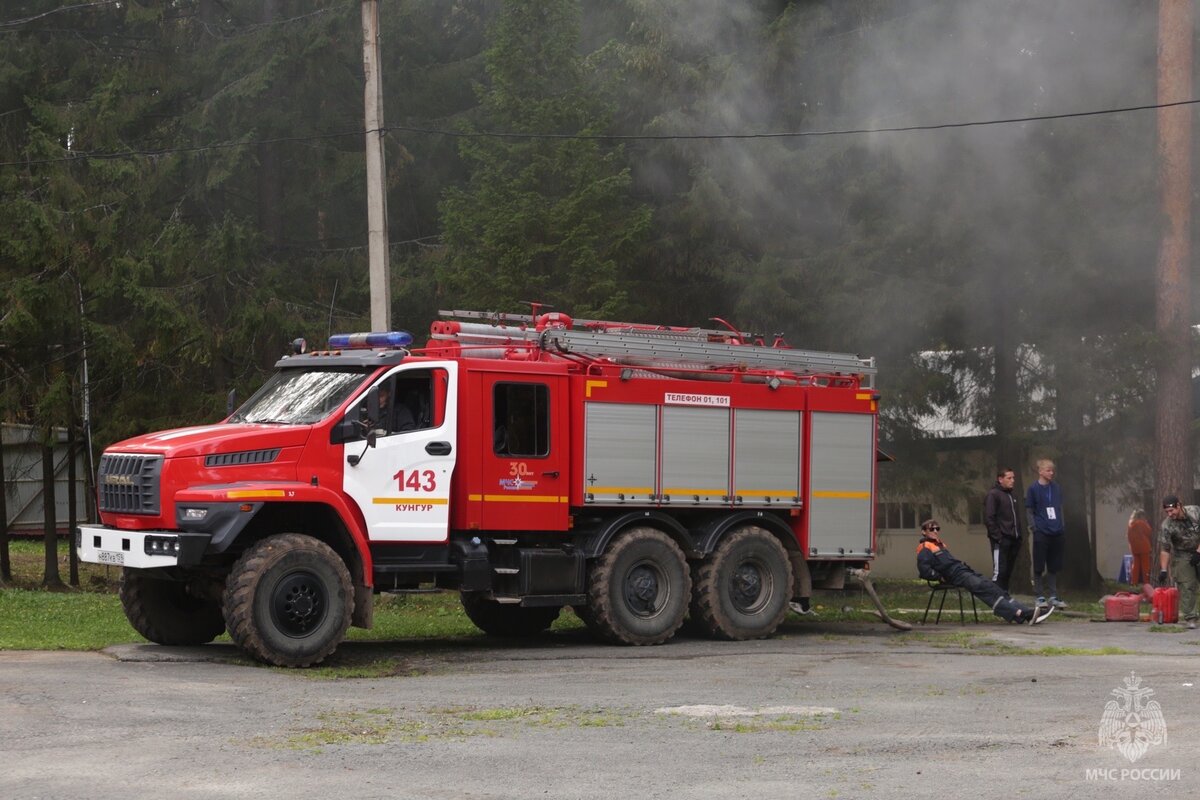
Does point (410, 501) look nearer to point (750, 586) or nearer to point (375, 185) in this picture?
point (750, 586)

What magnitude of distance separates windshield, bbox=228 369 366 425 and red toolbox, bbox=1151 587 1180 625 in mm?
8952

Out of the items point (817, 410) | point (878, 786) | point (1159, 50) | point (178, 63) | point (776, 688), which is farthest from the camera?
point (178, 63)

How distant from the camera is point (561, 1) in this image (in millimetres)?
23062

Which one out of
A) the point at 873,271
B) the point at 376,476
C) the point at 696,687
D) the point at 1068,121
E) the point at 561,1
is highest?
the point at 561,1

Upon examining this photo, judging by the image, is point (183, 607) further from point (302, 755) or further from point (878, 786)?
point (878, 786)

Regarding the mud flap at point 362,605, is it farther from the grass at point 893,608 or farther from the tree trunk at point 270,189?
the tree trunk at point 270,189

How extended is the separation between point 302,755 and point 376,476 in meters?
5.23

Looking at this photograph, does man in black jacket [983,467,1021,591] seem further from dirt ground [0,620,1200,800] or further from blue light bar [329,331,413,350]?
blue light bar [329,331,413,350]

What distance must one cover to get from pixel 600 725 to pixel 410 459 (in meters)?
4.64

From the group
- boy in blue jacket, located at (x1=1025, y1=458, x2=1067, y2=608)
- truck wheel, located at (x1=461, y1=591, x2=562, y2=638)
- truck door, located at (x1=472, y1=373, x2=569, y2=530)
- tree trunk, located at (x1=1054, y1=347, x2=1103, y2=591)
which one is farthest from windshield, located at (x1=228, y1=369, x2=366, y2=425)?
tree trunk, located at (x1=1054, y1=347, x2=1103, y2=591)

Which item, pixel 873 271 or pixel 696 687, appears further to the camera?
Result: pixel 873 271

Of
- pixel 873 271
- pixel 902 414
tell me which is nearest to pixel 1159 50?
pixel 873 271

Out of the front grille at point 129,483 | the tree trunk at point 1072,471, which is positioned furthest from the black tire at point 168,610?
the tree trunk at point 1072,471

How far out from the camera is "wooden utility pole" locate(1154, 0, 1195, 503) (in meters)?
19.9
